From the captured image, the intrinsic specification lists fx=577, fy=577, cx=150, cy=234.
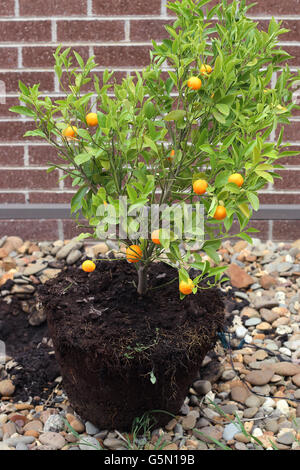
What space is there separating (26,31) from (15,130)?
1.67ft

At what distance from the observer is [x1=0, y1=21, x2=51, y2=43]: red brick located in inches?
116

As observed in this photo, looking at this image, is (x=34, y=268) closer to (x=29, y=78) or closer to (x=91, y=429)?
(x=29, y=78)

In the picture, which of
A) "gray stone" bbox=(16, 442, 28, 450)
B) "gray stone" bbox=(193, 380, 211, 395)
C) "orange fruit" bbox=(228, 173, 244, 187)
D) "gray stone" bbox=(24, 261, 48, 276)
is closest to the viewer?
"orange fruit" bbox=(228, 173, 244, 187)

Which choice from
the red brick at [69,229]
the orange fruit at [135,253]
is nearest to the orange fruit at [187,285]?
the orange fruit at [135,253]

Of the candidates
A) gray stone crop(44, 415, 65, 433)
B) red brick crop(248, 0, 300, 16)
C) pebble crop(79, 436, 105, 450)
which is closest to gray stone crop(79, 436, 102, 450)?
pebble crop(79, 436, 105, 450)

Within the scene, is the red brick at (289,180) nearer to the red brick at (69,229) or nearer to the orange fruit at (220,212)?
the red brick at (69,229)

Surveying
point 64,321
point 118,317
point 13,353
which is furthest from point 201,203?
point 13,353

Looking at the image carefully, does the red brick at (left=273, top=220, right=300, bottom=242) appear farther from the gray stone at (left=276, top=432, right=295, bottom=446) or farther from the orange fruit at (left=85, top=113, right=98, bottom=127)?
the orange fruit at (left=85, top=113, right=98, bottom=127)

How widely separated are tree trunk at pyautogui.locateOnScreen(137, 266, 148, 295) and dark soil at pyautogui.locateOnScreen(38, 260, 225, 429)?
3 cm

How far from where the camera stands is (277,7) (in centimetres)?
296

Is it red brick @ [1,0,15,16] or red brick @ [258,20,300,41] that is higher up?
red brick @ [1,0,15,16]

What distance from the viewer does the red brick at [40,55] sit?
298cm

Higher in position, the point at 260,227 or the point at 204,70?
the point at 204,70

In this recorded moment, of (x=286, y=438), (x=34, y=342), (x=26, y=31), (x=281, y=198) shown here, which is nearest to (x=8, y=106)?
(x=26, y=31)
